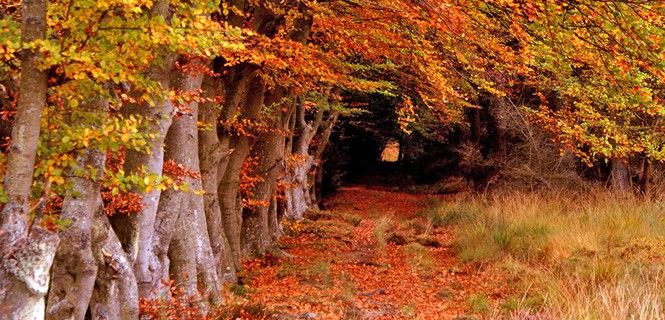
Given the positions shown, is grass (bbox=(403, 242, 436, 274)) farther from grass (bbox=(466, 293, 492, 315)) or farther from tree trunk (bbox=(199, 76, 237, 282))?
tree trunk (bbox=(199, 76, 237, 282))

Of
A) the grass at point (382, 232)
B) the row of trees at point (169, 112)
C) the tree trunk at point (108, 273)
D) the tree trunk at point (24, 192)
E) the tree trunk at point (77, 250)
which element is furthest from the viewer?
the grass at point (382, 232)

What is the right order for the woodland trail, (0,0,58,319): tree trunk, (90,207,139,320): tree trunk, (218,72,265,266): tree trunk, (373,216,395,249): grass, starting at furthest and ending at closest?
(373,216,395,249): grass < (218,72,265,266): tree trunk < the woodland trail < (90,207,139,320): tree trunk < (0,0,58,319): tree trunk

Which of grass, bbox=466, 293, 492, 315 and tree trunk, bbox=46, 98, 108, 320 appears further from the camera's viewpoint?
grass, bbox=466, 293, 492, 315

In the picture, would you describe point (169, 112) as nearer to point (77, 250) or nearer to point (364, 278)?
point (77, 250)

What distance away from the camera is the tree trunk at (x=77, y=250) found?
502 centimetres

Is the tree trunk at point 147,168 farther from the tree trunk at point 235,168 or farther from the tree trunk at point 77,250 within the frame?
the tree trunk at point 235,168

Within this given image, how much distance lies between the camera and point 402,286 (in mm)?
10523

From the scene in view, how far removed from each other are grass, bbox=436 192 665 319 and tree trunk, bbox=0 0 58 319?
4792mm

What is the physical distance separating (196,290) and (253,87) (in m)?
4.44

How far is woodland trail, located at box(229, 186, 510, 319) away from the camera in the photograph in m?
8.59

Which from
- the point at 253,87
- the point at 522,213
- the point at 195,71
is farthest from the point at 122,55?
the point at 522,213

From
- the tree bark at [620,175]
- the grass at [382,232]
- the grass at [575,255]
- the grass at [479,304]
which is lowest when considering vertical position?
the grass at [382,232]

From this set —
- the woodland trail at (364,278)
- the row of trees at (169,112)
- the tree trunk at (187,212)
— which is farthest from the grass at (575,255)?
the tree trunk at (187,212)

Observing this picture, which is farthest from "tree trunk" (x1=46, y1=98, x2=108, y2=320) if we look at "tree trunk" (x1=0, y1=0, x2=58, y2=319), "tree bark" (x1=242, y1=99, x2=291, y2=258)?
"tree bark" (x1=242, y1=99, x2=291, y2=258)
